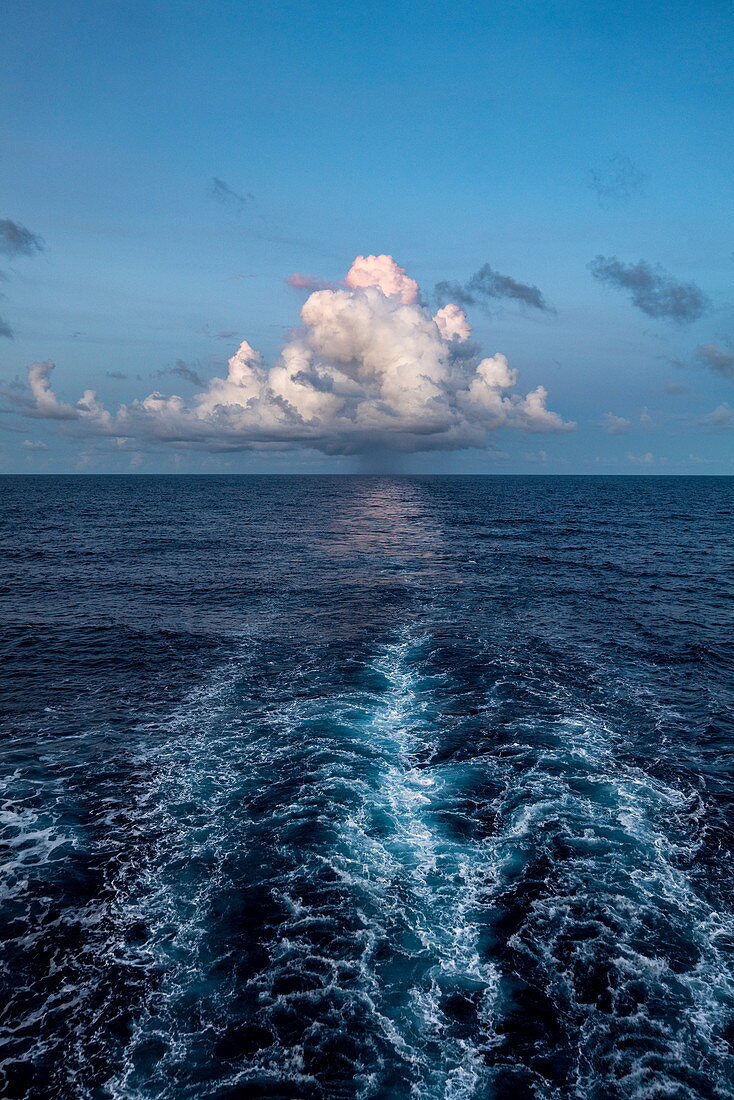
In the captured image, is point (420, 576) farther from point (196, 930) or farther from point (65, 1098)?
point (65, 1098)

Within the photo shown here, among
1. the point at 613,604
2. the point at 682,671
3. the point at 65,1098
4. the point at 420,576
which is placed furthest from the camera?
the point at 420,576

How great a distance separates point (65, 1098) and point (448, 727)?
18.1 m

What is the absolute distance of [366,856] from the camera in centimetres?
1706

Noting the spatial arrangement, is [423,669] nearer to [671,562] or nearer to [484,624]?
[484,624]

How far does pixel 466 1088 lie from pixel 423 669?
72.1 feet

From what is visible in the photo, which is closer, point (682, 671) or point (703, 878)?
point (703, 878)

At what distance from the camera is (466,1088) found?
34.6 feet

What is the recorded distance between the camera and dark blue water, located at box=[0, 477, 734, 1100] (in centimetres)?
1129

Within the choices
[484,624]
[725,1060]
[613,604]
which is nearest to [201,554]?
[484,624]

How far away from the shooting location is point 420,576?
183 feet

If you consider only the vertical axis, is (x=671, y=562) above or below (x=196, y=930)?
above

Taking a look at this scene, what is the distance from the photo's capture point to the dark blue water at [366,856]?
1129 centimetres

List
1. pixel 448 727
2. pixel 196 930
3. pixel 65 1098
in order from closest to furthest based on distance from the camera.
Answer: pixel 65 1098 < pixel 196 930 < pixel 448 727

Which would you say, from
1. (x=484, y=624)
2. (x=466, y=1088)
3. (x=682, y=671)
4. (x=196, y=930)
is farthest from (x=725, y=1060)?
(x=484, y=624)
